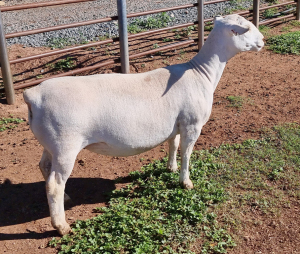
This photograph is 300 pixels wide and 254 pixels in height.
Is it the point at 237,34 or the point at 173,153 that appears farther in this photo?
the point at 173,153

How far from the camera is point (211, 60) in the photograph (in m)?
4.09

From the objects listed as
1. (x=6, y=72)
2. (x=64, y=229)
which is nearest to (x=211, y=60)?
(x=64, y=229)

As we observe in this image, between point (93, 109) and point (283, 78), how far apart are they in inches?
185

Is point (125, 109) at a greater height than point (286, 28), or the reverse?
point (125, 109)

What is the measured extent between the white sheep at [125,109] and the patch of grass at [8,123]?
2.08m

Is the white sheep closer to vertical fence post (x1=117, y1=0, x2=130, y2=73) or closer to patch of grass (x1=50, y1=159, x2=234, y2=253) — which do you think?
patch of grass (x1=50, y1=159, x2=234, y2=253)

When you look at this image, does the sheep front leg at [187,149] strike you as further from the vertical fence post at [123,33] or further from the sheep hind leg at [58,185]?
the vertical fence post at [123,33]

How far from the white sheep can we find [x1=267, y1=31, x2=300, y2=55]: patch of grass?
4.65 m

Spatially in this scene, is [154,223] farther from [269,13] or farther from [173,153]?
[269,13]

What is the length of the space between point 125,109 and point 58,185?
87 centimetres

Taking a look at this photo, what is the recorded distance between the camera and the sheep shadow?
12.7ft

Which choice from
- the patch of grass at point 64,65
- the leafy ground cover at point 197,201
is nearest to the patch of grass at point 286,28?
the patch of grass at point 64,65

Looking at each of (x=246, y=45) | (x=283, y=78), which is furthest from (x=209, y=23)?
(x=246, y=45)

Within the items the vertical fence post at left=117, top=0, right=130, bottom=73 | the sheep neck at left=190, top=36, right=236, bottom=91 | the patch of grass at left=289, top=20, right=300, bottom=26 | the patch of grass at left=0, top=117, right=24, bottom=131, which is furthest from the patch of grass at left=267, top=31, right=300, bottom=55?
the patch of grass at left=0, top=117, right=24, bottom=131
